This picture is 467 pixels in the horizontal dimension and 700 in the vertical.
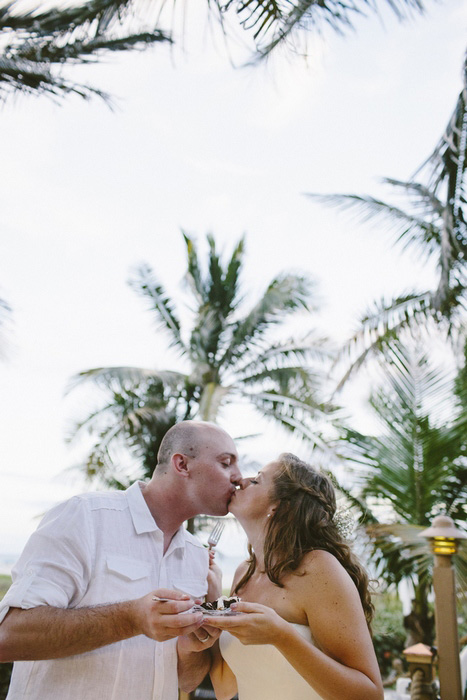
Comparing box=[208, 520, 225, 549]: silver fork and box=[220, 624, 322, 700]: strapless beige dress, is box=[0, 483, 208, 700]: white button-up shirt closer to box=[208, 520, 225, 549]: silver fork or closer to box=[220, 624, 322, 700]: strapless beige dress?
box=[208, 520, 225, 549]: silver fork

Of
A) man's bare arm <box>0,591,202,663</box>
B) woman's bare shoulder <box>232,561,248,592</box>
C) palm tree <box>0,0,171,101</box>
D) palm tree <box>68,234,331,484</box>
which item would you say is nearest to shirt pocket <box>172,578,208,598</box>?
woman's bare shoulder <box>232,561,248,592</box>

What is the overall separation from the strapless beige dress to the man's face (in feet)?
2.26

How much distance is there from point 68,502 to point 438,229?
8008 mm

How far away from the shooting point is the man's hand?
86.0 inches

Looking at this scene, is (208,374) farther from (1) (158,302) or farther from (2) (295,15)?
(2) (295,15)

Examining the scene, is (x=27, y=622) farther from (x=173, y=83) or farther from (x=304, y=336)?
(x=304, y=336)

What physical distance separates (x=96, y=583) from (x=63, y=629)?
1.04ft

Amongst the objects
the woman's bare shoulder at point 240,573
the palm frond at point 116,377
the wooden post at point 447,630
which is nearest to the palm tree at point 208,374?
the palm frond at point 116,377

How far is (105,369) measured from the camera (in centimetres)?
1494

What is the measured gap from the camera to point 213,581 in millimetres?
3273

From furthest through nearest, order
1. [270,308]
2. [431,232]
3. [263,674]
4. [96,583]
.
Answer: [270,308], [431,232], [263,674], [96,583]

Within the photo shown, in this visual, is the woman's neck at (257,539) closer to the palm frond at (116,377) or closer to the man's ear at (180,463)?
the man's ear at (180,463)

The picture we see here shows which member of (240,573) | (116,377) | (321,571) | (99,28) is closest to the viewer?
(321,571)

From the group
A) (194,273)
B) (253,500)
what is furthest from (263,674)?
(194,273)
